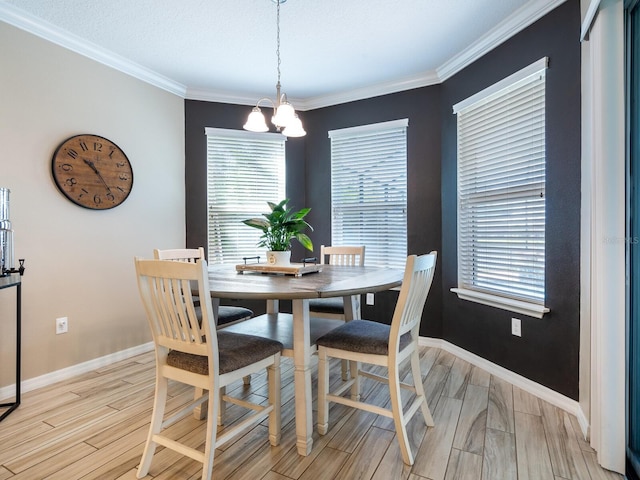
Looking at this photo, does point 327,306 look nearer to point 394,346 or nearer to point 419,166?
point 394,346

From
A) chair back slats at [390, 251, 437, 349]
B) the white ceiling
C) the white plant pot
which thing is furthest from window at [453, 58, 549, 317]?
the white plant pot

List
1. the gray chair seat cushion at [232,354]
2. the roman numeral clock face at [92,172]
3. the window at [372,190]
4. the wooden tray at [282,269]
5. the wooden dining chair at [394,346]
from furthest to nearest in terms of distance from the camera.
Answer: the window at [372,190], the roman numeral clock face at [92,172], the wooden tray at [282,269], the wooden dining chair at [394,346], the gray chair seat cushion at [232,354]

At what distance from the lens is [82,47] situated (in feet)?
9.07

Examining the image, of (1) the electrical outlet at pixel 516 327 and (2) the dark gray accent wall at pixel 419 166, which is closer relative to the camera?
(1) the electrical outlet at pixel 516 327

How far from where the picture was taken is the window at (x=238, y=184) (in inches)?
147

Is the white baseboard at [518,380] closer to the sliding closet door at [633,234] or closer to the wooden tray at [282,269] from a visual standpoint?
the sliding closet door at [633,234]

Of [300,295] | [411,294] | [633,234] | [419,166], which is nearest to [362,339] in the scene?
[411,294]

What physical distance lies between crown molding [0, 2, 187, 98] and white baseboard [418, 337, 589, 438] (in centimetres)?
344

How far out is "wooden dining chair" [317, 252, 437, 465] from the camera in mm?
1652

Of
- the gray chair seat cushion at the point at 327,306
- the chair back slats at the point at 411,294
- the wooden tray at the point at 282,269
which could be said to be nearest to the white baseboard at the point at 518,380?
the chair back slats at the point at 411,294

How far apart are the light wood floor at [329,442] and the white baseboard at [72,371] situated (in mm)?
76

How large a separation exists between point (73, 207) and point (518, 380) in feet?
11.5

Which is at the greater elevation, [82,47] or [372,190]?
[82,47]

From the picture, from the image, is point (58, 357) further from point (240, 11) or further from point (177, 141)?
point (240, 11)
